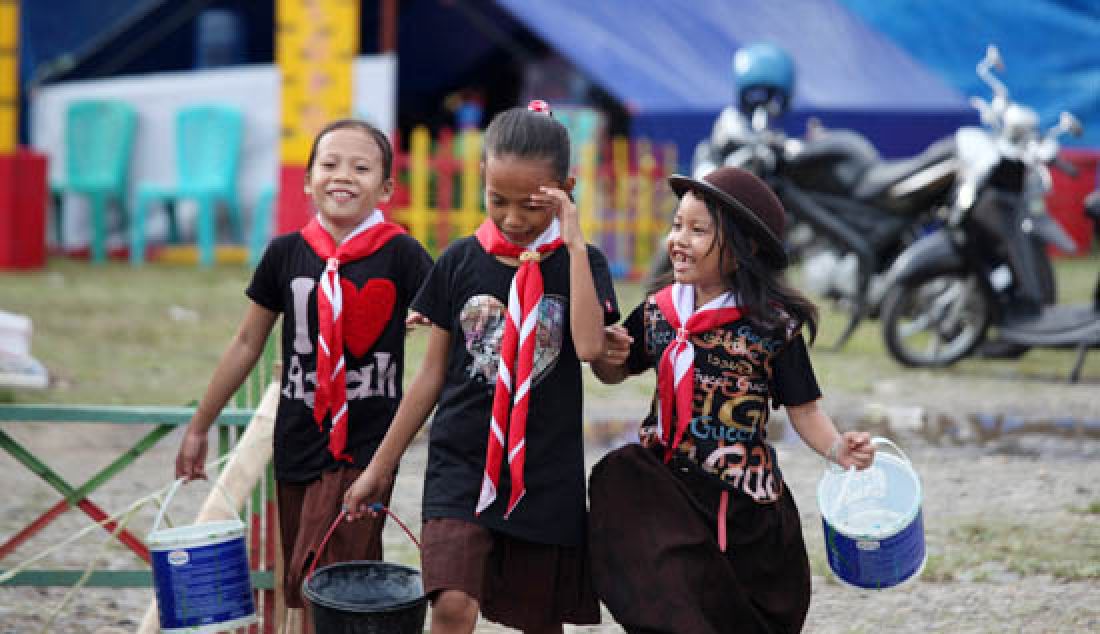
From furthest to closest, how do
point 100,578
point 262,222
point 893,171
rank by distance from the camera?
1. point 262,222
2. point 893,171
3. point 100,578

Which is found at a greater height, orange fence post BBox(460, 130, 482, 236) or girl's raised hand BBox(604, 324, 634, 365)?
orange fence post BBox(460, 130, 482, 236)

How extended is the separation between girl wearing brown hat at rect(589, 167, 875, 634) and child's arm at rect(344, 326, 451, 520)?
36cm

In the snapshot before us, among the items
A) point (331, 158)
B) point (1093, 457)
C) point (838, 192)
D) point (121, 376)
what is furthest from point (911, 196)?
point (331, 158)

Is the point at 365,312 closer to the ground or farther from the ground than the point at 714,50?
closer to the ground

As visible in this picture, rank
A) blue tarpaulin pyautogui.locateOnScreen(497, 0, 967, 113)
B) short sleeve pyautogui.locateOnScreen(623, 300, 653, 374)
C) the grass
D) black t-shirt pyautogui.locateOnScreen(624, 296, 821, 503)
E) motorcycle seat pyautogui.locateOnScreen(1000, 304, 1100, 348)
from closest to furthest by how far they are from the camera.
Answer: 1. black t-shirt pyautogui.locateOnScreen(624, 296, 821, 503)
2. short sleeve pyautogui.locateOnScreen(623, 300, 653, 374)
3. the grass
4. motorcycle seat pyautogui.locateOnScreen(1000, 304, 1100, 348)
5. blue tarpaulin pyautogui.locateOnScreen(497, 0, 967, 113)

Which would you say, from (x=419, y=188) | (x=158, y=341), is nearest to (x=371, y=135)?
(x=158, y=341)

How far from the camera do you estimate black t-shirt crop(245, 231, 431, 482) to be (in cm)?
337

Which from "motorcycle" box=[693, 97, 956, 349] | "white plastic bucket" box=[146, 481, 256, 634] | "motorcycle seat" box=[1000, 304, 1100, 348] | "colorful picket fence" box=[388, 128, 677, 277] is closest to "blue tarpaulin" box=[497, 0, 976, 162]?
"colorful picket fence" box=[388, 128, 677, 277]

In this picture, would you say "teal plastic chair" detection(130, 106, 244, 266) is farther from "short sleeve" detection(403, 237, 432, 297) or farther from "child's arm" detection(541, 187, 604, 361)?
"child's arm" detection(541, 187, 604, 361)

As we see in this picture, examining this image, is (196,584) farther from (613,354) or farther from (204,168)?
(204,168)

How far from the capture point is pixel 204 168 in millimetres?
14664

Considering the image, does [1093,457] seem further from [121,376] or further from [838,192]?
[121,376]

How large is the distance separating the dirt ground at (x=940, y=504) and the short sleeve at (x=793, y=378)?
1.39 meters

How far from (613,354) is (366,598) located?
2.59 feet
